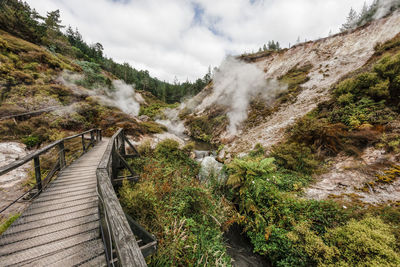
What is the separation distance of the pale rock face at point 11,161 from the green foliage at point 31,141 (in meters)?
0.23

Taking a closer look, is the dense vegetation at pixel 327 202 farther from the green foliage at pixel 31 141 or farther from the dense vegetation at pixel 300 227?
the green foliage at pixel 31 141

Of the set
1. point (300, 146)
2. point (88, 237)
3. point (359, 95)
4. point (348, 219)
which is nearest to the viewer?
point (88, 237)

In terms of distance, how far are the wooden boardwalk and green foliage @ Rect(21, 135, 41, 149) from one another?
19.5ft

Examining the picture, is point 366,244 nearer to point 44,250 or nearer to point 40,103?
point 44,250

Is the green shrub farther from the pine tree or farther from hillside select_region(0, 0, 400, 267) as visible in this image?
the pine tree

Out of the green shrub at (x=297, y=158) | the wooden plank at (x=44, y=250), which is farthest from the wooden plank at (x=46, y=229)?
the green shrub at (x=297, y=158)

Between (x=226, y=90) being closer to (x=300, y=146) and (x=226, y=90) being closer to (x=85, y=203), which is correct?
(x=300, y=146)

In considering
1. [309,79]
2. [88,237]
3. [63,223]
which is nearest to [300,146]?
[88,237]

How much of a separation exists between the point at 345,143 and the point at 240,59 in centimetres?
2558

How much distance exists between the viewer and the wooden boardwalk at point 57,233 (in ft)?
5.80

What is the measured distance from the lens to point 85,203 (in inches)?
110

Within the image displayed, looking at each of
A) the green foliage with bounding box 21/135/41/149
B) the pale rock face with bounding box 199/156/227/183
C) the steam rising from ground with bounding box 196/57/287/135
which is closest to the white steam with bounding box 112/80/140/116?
the steam rising from ground with bounding box 196/57/287/135

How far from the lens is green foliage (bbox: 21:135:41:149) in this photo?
260 inches

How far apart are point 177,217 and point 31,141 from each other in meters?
8.71
